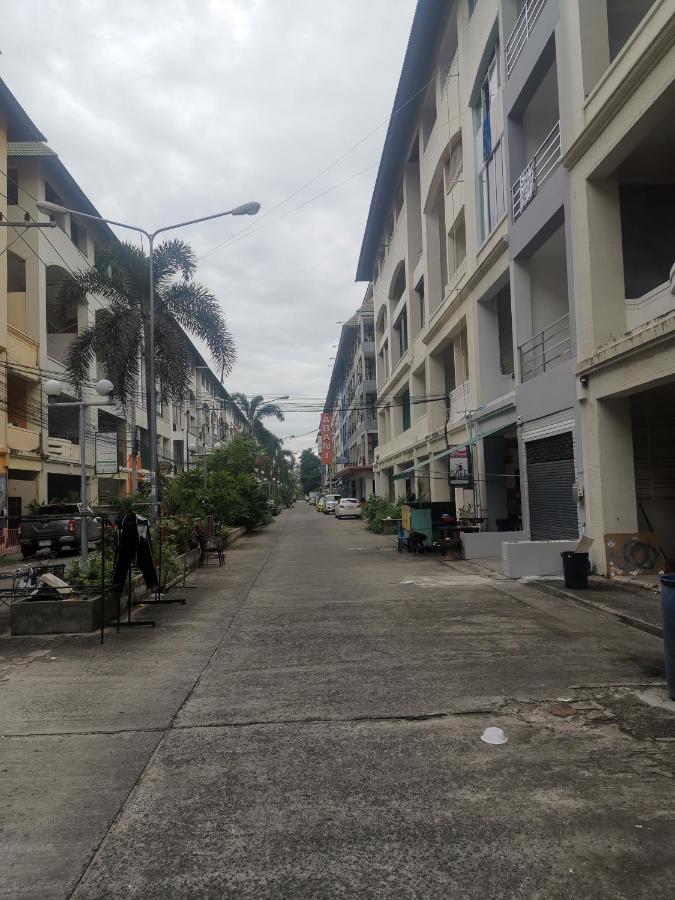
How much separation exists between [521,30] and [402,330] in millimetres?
23089

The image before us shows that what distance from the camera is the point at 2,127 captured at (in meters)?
28.3

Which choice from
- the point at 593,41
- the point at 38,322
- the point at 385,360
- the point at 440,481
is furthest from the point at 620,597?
the point at 385,360

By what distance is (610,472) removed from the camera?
13.3 metres

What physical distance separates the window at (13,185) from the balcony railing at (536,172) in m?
23.0

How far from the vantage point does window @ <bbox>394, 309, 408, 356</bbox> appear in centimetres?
3850

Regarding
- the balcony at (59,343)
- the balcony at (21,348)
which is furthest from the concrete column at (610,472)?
the balcony at (59,343)

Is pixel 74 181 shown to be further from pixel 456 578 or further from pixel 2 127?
pixel 456 578

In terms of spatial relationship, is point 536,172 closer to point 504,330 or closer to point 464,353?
point 504,330

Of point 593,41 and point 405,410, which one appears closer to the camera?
point 593,41

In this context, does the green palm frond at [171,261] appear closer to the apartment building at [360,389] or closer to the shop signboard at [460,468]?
the shop signboard at [460,468]

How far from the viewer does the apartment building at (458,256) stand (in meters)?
20.6

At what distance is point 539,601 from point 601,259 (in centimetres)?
661

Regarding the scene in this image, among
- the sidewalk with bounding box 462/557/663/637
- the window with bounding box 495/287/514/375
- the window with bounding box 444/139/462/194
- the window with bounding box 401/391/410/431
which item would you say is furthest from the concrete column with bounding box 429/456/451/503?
the sidewalk with bounding box 462/557/663/637

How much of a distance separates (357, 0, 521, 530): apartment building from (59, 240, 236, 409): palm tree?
8620 millimetres
